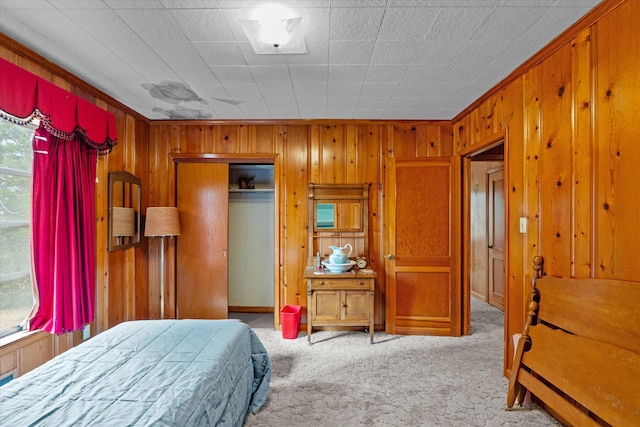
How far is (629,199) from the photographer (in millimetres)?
1579

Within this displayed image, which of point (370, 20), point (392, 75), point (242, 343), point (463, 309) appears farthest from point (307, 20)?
point (463, 309)

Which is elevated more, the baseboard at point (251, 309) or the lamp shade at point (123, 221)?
the lamp shade at point (123, 221)

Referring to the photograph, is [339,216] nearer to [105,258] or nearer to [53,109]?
[105,258]

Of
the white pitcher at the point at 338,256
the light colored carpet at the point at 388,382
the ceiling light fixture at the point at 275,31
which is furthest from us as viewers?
the white pitcher at the point at 338,256

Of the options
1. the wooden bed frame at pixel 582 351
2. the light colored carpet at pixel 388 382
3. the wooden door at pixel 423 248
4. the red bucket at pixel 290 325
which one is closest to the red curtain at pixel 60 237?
the light colored carpet at pixel 388 382

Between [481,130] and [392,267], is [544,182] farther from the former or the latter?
[392,267]

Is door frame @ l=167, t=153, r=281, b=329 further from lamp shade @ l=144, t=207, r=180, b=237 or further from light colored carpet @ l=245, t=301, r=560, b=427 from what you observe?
light colored carpet @ l=245, t=301, r=560, b=427

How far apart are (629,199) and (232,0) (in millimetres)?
2309

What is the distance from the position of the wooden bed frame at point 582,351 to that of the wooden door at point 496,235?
113 inches

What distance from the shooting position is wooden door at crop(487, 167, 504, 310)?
4.80 metres

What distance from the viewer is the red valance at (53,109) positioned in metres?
2.00

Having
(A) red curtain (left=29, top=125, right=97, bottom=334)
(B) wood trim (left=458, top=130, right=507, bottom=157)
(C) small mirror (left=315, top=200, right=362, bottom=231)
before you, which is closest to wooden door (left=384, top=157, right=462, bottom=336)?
(B) wood trim (left=458, top=130, right=507, bottom=157)

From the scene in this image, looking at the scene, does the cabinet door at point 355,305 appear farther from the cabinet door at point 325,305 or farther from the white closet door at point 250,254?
the white closet door at point 250,254

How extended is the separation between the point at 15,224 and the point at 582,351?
12.5ft
